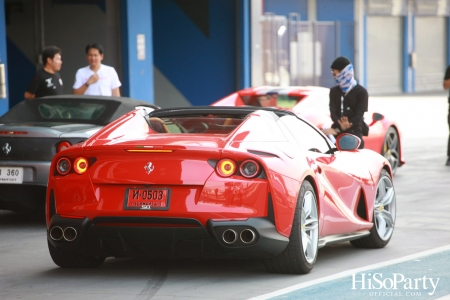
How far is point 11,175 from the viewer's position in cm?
957

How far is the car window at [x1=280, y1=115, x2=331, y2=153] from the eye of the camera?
7516mm

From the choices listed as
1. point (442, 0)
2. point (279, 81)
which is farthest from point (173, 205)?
point (442, 0)

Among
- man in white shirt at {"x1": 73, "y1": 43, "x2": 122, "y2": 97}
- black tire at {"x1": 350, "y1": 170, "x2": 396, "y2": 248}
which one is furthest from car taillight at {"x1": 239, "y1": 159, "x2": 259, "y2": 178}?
man in white shirt at {"x1": 73, "y1": 43, "x2": 122, "y2": 97}

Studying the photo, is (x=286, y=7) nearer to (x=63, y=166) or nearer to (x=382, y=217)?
(x=382, y=217)

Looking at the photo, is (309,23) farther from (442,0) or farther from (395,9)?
(442,0)

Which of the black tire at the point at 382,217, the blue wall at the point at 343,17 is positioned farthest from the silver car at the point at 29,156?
the blue wall at the point at 343,17

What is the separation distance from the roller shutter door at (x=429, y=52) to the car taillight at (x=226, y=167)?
130 feet

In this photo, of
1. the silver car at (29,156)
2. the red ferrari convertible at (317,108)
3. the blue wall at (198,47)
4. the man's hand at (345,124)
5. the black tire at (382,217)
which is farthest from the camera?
the blue wall at (198,47)

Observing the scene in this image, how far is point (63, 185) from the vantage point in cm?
674

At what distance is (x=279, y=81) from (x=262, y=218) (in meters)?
27.8

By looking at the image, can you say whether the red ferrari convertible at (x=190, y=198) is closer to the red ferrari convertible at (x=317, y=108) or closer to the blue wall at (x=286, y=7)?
the red ferrari convertible at (x=317, y=108)

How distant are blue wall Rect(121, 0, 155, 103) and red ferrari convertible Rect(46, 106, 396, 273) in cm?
1138

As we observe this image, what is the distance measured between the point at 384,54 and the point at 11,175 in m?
34.9

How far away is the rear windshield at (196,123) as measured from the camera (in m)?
7.38
